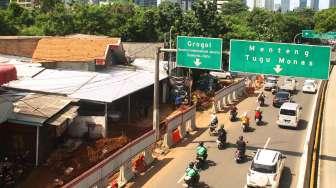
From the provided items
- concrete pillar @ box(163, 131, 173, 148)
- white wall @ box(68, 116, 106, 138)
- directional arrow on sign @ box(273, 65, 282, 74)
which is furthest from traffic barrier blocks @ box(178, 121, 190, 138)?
directional arrow on sign @ box(273, 65, 282, 74)

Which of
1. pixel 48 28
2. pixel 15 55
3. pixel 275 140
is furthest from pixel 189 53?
pixel 48 28

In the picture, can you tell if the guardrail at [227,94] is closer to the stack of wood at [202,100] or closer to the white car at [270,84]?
the stack of wood at [202,100]

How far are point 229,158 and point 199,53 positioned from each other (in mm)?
6497

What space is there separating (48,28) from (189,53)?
3570cm

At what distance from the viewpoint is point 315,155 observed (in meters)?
27.8

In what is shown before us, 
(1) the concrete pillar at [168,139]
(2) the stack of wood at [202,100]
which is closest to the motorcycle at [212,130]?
(1) the concrete pillar at [168,139]

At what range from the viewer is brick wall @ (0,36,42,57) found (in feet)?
125

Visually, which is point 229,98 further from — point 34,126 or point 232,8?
point 232,8

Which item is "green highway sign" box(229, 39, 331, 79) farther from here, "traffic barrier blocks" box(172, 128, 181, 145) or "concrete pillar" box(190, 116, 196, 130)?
"concrete pillar" box(190, 116, 196, 130)

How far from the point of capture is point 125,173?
22.5 metres

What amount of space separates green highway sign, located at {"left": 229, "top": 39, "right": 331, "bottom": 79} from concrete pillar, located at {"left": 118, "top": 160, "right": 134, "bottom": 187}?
9.27 meters

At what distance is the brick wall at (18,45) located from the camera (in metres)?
38.1

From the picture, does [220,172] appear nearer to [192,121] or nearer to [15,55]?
[192,121]

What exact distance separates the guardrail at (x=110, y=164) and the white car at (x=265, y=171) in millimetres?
5327
